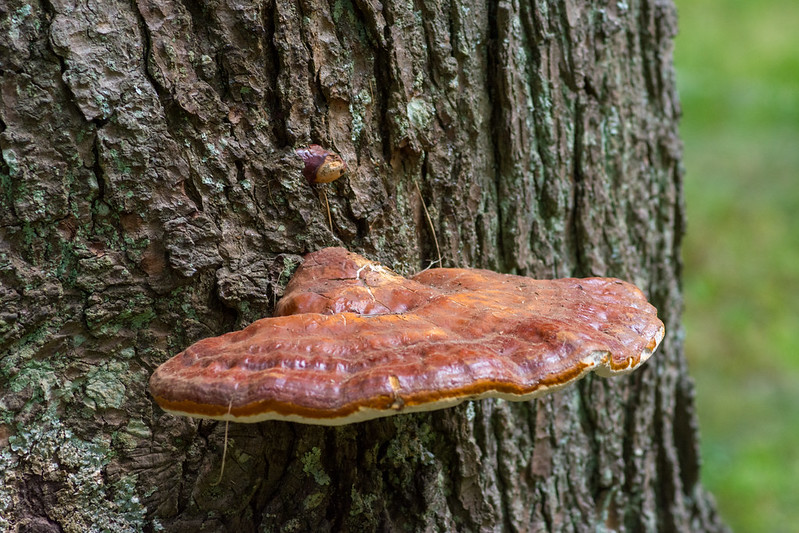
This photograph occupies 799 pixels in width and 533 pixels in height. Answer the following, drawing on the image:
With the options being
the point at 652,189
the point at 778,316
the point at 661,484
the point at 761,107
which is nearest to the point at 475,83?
the point at 652,189

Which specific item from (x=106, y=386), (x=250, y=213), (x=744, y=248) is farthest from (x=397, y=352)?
(x=744, y=248)

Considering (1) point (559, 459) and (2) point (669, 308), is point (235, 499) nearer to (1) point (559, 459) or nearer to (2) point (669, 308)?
(1) point (559, 459)

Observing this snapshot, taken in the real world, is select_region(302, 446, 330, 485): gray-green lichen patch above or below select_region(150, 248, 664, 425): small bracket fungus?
below

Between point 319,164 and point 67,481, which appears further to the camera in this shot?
point 319,164

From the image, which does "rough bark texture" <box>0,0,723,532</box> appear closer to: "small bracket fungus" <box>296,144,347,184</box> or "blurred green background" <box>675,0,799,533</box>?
"small bracket fungus" <box>296,144,347,184</box>

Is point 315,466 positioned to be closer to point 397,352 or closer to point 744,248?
point 397,352

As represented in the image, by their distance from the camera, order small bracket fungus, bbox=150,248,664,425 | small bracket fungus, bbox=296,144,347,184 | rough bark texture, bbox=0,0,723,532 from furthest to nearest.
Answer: small bracket fungus, bbox=296,144,347,184 → rough bark texture, bbox=0,0,723,532 → small bracket fungus, bbox=150,248,664,425

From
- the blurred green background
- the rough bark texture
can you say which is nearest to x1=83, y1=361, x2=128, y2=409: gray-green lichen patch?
the rough bark texture

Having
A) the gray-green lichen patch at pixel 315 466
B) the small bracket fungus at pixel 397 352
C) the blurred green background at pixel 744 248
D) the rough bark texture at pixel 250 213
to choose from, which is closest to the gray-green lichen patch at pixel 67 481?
the rough bark texture at pixel 250 213
